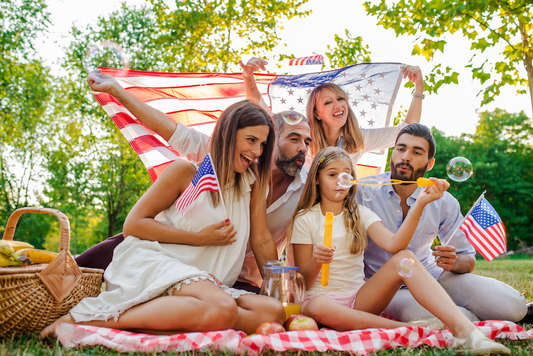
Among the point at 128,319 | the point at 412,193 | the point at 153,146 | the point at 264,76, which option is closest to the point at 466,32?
the point at 264,76

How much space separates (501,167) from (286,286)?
2664cm

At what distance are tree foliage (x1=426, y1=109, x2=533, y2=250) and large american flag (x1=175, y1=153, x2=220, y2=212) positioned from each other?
24.4 m

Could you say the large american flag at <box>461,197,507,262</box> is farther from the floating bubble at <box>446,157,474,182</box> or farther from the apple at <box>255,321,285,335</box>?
the apple at <box>255,321,285,335</box>

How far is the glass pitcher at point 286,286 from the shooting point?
268cm

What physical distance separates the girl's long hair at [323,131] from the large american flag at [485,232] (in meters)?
1.48

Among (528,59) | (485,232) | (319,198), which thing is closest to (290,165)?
(319,198)

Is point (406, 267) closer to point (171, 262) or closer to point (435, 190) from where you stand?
point (435, 190)

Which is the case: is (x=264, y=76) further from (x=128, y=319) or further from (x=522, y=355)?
(x=522, y=355)

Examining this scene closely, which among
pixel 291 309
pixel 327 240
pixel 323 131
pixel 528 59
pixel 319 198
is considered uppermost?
pixel 528 59

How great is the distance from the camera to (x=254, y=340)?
2084mm

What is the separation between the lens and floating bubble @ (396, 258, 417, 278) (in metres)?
2.39

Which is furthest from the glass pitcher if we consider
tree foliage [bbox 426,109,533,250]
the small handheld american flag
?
tree foliage [bbox 426,109,533,250]

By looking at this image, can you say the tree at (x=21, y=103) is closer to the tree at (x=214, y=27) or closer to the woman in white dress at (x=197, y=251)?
the tree at (x=214, y=27)

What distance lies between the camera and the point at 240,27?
1027 centimetres
